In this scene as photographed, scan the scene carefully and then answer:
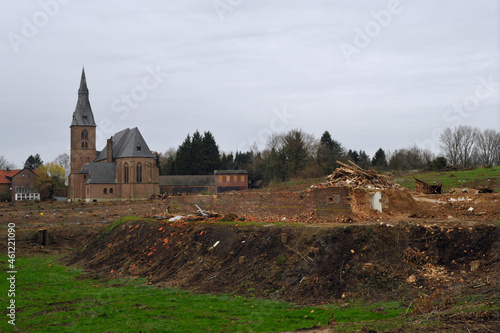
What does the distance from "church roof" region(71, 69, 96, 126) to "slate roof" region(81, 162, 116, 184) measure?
10616mm

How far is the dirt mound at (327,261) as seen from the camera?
1180 cm

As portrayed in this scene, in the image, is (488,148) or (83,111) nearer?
(488,148)

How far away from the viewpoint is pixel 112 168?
7875 cm

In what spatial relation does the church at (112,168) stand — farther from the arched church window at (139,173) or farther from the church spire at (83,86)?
the church spire at (83,86)

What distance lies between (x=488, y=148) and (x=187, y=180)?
4740 centimetres

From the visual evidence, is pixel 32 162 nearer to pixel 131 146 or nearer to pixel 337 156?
pixel 131 146

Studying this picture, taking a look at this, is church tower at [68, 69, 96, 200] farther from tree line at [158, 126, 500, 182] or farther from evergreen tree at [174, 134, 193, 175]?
tree line at [158, 126, 500, 182]

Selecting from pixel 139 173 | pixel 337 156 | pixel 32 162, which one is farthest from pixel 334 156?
pixel 32 162

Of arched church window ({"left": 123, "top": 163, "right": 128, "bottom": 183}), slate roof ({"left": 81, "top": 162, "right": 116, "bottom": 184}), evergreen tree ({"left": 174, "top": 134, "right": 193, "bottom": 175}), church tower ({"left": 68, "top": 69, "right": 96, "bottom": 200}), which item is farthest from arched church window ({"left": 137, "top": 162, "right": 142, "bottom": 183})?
church tower ({"left": 68, "top": 69, "right": 96, "bottom": 200})

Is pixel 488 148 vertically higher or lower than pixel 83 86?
lower

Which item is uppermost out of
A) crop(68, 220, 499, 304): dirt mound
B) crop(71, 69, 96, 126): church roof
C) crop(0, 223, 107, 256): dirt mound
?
crop(71, 69, 96, 126): church roof

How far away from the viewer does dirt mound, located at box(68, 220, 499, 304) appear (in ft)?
38.7

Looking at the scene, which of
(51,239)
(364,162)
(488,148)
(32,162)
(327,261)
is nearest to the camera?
(327,261)

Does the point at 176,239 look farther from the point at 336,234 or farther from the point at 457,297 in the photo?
the point at 457,297
